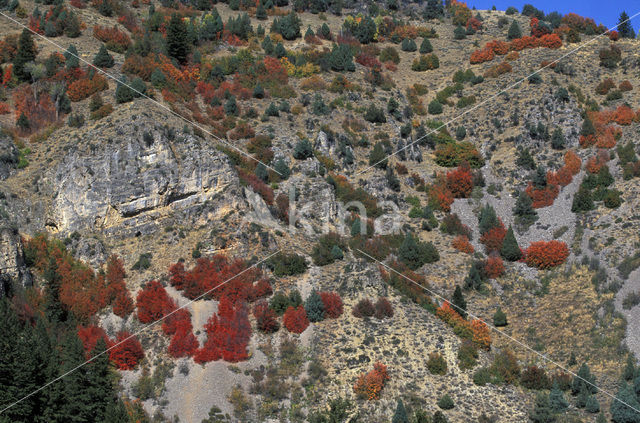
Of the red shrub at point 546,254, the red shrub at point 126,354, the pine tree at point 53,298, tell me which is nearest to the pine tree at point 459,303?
the red shrub at point 546,254

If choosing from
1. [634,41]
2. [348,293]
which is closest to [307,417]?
[348,293]

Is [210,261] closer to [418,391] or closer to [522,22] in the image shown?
[418,391]

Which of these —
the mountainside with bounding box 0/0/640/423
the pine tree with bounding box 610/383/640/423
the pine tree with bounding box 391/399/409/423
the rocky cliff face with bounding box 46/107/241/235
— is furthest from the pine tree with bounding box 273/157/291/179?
the pine tree with bounding box 610/383/640/423

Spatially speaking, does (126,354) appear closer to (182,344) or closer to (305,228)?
(182,344)

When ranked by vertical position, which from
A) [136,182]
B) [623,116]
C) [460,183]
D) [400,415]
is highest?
[623,116]

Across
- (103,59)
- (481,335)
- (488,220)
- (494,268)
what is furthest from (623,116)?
(103,59)

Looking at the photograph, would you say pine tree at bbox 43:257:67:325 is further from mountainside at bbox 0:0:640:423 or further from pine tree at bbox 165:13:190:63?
pine tree at bbox 165:13:190:63

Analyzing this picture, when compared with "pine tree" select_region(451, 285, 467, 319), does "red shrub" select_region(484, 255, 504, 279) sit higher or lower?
higher
